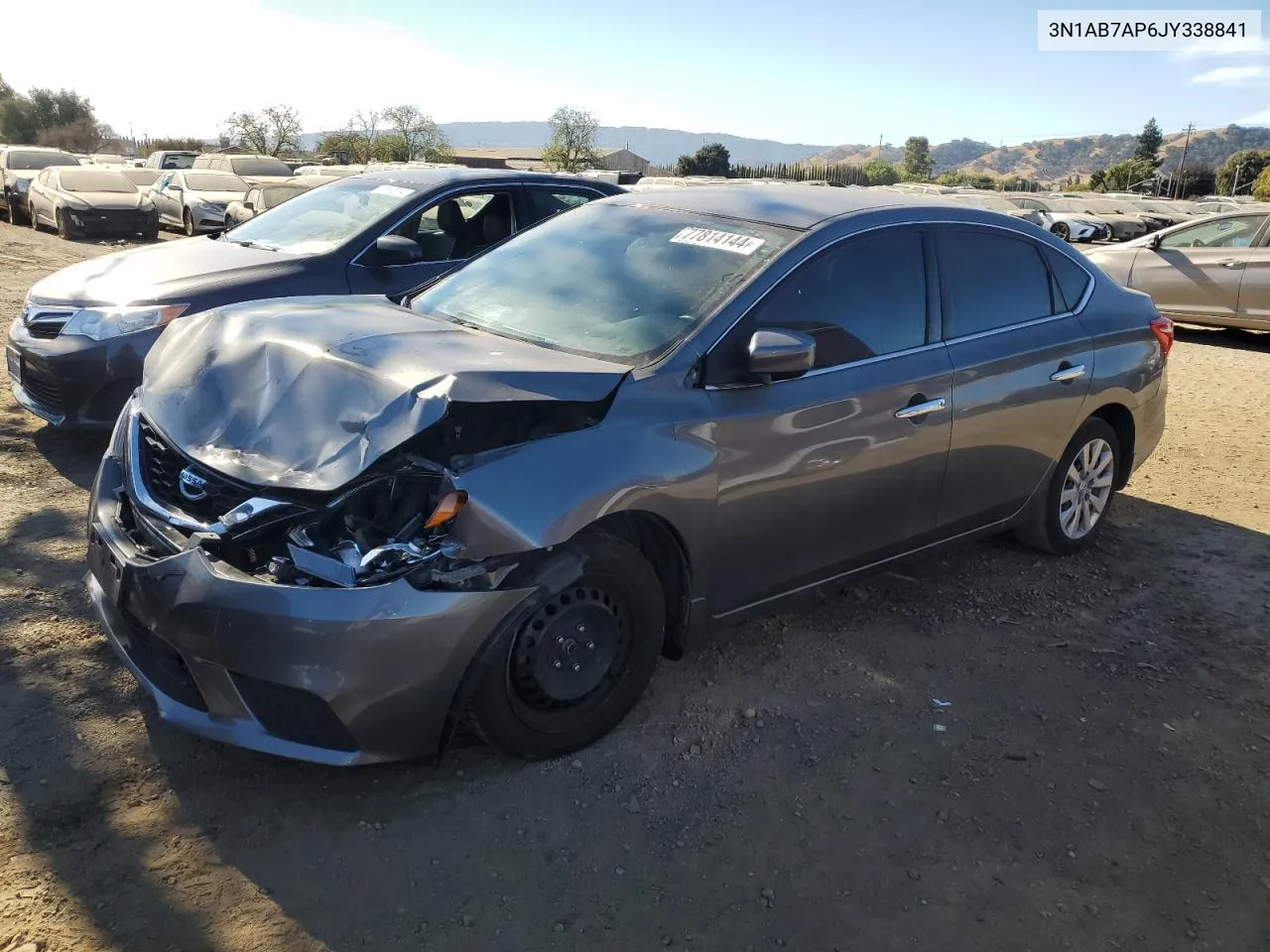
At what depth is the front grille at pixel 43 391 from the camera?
5.50m

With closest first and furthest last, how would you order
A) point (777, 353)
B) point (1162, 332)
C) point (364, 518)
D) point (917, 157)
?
point (364, 518) → point (777, 353) → point (1162, 332) → point (917, 157)

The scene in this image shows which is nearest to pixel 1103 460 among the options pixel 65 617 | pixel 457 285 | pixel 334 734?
pixel 457 285

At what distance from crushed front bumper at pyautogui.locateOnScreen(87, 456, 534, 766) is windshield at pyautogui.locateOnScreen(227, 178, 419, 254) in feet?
12.5

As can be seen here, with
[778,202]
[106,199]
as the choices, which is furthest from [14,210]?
[778,202]

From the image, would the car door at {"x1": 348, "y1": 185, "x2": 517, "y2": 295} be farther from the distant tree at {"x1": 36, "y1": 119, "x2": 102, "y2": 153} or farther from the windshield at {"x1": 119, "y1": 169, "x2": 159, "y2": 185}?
the distant tree at {"x1": 36, "y1": 119, "x2": 102, "y2": 153}

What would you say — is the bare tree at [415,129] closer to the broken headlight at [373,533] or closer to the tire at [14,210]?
the tire at [14,210]

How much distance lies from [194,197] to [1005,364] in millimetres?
18102

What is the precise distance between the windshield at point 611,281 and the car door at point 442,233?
187 centimetres

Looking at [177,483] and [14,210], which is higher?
[14,210]

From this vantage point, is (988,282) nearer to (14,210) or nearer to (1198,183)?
(14,210)

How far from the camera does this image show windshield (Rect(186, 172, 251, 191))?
64.5 ft

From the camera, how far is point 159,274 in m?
5.92

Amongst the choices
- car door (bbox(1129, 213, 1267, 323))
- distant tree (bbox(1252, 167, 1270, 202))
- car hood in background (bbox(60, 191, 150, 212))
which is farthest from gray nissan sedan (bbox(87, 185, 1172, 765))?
distant tree (bbox(1252, 167, 1270, 202))

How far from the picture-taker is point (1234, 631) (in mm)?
4512
